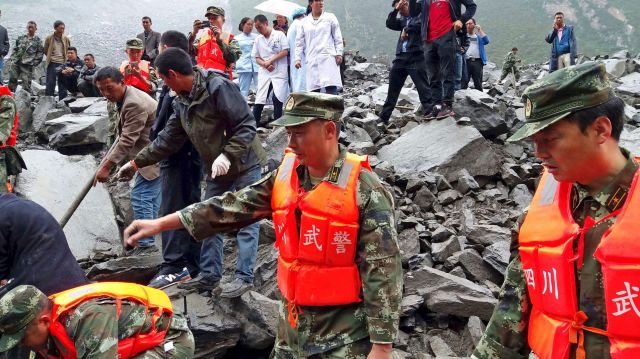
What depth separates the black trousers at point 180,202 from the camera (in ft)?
17.6

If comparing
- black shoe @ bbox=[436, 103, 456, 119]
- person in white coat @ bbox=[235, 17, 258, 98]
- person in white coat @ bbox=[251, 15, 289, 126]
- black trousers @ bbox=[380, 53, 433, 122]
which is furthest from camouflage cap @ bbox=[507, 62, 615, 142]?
person in white coat @ bbox=[235, 17, 258, 98]

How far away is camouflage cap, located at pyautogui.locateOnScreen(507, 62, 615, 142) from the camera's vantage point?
1942mm

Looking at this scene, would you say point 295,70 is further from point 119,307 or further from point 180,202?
point 119,307

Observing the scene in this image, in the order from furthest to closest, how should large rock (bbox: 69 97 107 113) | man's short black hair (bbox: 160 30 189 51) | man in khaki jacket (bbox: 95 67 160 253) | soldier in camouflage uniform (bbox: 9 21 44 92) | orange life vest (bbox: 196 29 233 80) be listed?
1. soldier in camouflage uniform (bbox: 9 21 44 92)
2. large rock (bbox: 69 97 107 113)
3. orange life vest (bbox: 196 29 233 80)
4. man's short black hair (bbox: 160 30 189 51)
5. man in khaki jacket (bbox: 95 67 160 253)

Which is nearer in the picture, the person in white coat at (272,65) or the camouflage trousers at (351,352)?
the camouflage trousers at (351,352)

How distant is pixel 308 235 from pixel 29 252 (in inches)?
80.0

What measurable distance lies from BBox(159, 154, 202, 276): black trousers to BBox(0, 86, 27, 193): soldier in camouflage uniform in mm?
2246

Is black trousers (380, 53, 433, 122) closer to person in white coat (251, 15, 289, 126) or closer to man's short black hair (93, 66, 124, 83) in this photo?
person in white coat (251, 15, 289, 126)

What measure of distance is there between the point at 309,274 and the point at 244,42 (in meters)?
9.16

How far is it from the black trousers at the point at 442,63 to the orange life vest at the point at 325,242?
5694 millimetres

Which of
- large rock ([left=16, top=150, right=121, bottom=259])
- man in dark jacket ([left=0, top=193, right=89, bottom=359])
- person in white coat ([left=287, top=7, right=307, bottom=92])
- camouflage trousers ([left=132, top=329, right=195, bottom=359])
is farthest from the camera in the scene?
person in white coat ([left=287, top=7, right=307, bottom=92])

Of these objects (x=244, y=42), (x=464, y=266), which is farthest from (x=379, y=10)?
(x=464, y=266)

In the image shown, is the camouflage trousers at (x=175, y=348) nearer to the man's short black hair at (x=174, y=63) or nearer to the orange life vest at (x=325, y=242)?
the orange life vest at (x=325, y=242)

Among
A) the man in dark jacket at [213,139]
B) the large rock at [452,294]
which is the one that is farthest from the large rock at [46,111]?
the large rock at [452,294]
